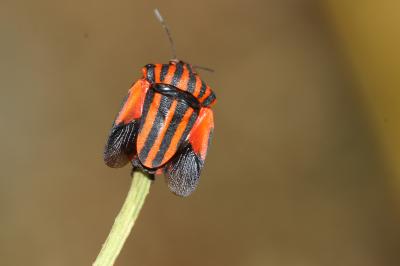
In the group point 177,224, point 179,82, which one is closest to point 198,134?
point 179,82

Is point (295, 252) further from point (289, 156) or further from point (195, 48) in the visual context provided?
point (195, 48)

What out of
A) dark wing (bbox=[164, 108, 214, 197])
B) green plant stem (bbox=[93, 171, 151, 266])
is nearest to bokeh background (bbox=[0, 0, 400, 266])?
dark wing (bbox=[164, 108, 214, 197])

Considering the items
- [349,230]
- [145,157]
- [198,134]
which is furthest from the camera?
[349,230]

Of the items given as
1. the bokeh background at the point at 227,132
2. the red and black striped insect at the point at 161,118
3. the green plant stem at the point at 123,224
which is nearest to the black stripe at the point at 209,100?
the red and black striped insect at the point at 161,118

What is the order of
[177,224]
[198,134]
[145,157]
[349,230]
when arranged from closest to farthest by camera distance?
1. [145,157]
2. [198,134]
3. [177,224]
4. [349,230]

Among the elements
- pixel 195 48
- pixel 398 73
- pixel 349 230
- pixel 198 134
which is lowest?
pixel 198 134

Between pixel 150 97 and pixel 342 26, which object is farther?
pixel 342 26

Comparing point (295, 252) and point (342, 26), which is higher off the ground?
point (342, 26)

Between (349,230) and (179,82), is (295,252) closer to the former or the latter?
(349,230)
